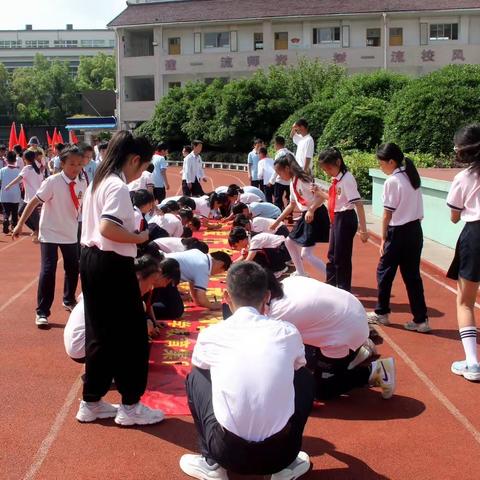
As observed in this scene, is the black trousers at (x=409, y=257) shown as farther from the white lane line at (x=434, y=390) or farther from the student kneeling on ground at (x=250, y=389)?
the student kneeling on ground at (x=250, y=389)

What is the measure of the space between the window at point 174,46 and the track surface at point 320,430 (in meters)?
42.6

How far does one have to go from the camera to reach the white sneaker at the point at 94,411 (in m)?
4.52

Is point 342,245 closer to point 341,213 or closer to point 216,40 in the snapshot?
point 341,213

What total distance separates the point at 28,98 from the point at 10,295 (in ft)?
199

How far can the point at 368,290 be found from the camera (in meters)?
8.51

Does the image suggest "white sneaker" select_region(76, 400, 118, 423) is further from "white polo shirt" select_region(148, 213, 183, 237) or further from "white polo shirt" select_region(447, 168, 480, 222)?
"white polo shirt" select_region(148, 213, 183, 237)

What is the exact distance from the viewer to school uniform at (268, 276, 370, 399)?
4465mm

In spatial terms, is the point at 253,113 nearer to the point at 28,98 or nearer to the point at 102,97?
the point at 102,97

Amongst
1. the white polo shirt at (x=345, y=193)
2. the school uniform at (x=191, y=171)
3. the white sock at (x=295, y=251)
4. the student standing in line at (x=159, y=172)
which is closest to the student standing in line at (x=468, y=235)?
the white polo shirt at (x=345, y=193)

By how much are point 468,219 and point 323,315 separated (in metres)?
1.52

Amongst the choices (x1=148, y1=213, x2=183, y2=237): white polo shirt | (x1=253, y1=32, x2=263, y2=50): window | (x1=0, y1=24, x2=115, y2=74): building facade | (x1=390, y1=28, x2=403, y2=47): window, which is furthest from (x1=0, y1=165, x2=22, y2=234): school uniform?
(x1=0, y1=24, x2=115, y2=74): building facade

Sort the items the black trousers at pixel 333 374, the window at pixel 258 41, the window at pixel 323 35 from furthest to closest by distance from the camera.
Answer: the window at pixel 258 41
the window at pixel 323 35
the black trousers at pixel 333 374

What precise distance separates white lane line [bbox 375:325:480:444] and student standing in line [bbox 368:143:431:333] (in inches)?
19.5

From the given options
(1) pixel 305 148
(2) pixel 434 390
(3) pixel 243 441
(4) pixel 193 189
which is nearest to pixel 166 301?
(2) pixel 434 390
